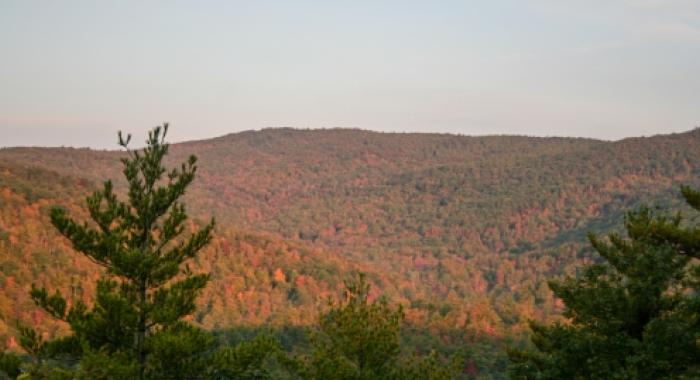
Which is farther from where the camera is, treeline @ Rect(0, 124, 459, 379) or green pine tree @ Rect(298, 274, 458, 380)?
green pine tree @ Rect(298, 274, 458, 380)

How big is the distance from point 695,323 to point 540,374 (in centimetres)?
381

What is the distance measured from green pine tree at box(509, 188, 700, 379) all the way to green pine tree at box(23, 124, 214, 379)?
28.8ft

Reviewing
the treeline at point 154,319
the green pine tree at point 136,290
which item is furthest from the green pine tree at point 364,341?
the green pine tree at point 136,290

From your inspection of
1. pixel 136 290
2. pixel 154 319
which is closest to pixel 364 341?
pixel 154 319

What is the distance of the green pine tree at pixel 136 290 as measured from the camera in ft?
57.5

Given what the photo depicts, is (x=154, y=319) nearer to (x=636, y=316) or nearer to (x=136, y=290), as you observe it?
(x=136, y=290)

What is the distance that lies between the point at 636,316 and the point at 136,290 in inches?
479

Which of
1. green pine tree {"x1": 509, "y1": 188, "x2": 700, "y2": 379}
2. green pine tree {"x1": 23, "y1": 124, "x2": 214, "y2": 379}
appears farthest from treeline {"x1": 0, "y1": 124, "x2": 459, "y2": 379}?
green pine tree {"x1": 509, "y1": 188, "x2": 700, "y2": 379}

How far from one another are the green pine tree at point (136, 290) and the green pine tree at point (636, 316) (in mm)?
8768

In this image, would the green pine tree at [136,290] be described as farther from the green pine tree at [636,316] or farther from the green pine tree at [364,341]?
the green pine tree at [636,316]

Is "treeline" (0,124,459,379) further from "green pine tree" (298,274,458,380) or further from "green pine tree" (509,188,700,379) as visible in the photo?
"green pine tree" (509,188,700,379)

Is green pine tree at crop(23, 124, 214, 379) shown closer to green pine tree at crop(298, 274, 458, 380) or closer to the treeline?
the treeline

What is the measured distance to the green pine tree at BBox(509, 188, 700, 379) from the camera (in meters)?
17.8

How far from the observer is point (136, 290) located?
1848 cm
